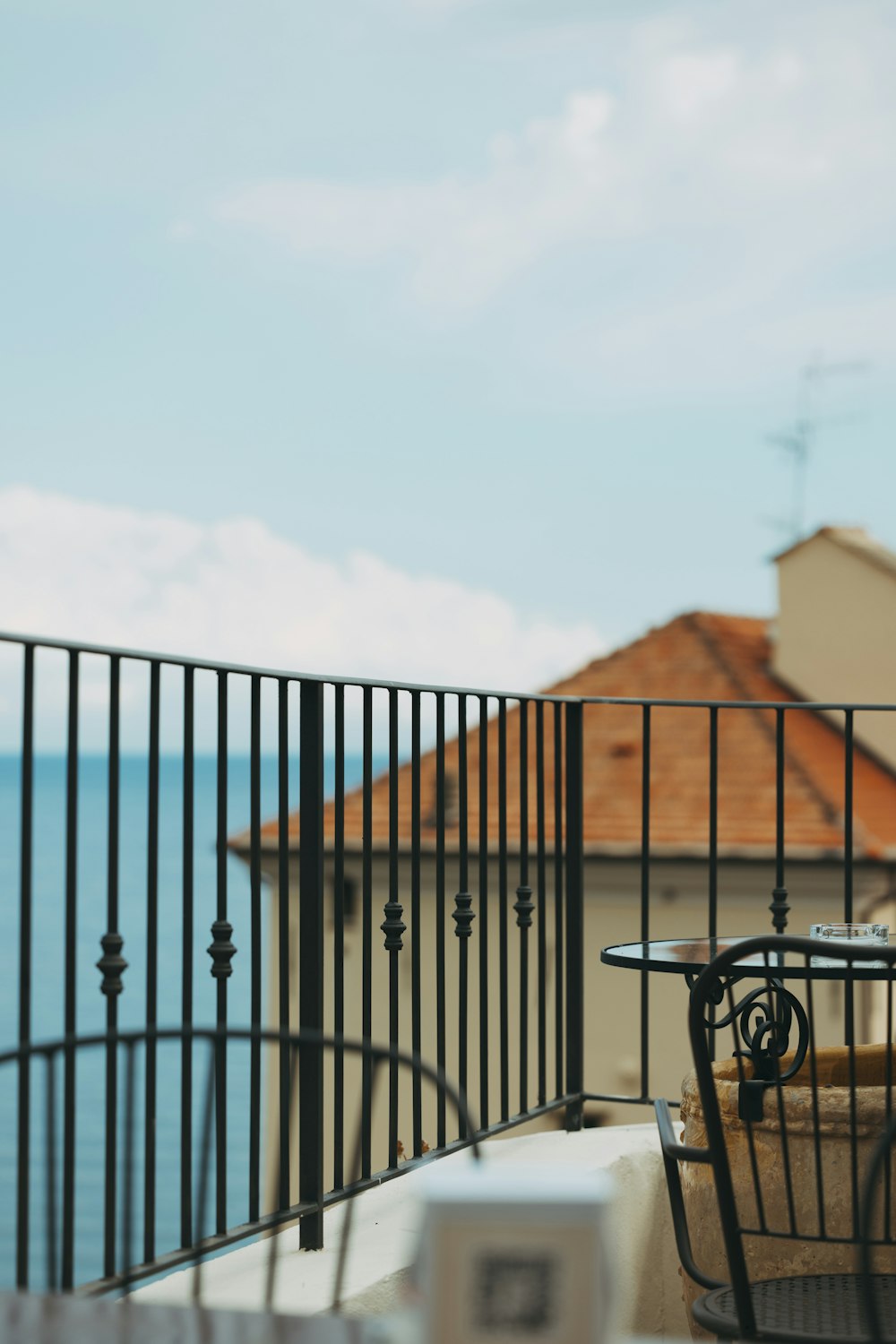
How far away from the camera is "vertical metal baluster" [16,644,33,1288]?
193cm

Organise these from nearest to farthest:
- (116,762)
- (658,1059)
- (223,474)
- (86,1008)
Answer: (116,762) < (658,1059) < (86,1008) < (223,474)

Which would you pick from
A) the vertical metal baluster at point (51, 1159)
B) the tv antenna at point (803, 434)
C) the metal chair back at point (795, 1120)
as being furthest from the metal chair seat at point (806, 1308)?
the tv antenna at point (803, 434)

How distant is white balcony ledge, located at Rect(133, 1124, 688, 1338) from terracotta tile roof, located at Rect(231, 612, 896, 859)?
18199 mm

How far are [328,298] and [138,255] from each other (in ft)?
28.7

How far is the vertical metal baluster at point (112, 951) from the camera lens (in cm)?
208

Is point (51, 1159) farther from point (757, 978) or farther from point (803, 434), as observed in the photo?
point (803, 434)

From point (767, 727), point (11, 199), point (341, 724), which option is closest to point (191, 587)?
point (11, 199)

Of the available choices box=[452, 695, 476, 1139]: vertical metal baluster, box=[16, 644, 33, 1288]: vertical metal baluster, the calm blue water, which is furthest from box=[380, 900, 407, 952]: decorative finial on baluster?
the calm blue water

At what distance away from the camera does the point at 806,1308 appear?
1922 mm

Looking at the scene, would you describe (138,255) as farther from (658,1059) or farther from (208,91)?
(658,1059)

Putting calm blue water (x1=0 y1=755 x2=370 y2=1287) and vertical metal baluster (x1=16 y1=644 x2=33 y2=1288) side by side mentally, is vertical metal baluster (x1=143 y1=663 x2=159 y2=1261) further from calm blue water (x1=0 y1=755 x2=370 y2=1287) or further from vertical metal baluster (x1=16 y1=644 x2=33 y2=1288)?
calm blue water (x1=0 y1=755 x2=370 y2=1287)

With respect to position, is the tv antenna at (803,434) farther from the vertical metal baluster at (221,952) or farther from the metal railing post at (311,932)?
the vertical metal baluster at (221,952)

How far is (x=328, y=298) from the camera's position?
69562mm

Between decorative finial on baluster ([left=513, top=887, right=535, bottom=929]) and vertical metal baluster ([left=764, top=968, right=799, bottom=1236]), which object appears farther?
decorative finial on baluster ([left=513, top=887, right=535, bottom=929])
